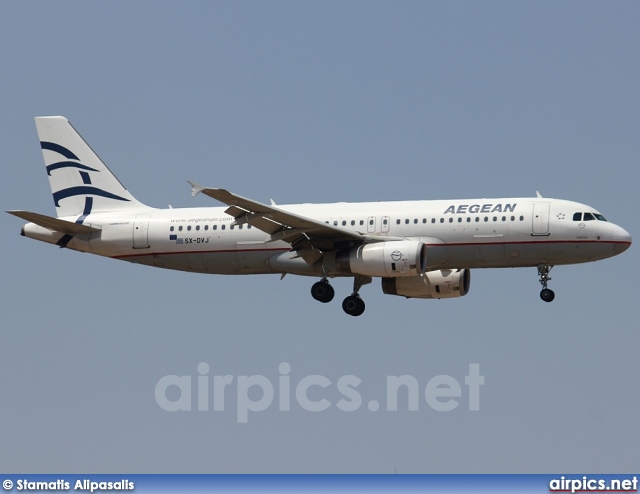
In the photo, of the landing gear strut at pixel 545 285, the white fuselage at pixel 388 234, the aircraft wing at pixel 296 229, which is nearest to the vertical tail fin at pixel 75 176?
the white fuselage at pixel 388 234

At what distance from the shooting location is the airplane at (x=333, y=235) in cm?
6356

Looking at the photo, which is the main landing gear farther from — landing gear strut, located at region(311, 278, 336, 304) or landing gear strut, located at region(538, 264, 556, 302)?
landing gear strut, located at region(538, 264, 556, 302)

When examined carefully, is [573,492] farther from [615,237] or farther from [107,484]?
[107,484]

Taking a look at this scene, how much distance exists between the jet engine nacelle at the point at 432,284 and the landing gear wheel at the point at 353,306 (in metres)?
2.32

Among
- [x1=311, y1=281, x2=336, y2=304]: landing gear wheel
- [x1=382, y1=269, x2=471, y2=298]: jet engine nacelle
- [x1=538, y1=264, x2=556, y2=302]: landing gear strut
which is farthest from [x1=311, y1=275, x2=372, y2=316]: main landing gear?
[x1=538, y1=264, x2=556, y2=302]: landing gear strut

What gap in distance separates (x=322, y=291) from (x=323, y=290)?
0.06 metres

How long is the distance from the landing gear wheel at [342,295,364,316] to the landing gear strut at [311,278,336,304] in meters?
0.87

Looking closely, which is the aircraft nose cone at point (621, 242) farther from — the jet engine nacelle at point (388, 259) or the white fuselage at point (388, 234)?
the jet engine nacelle at point (388, 259)

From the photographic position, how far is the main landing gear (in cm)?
6638

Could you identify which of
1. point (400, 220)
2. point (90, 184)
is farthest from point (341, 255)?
point (90, 184)

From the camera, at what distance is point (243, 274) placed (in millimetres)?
67500

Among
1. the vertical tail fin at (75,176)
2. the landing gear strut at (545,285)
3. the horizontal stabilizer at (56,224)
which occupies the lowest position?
the landing gear strut at (545,285)

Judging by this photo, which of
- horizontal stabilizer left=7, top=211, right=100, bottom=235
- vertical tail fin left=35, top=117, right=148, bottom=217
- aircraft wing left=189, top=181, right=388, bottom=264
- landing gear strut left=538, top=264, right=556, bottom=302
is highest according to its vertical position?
vertical tail fin left=35, top=117, right=148, bottom=217

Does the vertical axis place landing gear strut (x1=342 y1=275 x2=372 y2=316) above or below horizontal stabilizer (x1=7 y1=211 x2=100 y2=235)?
below
